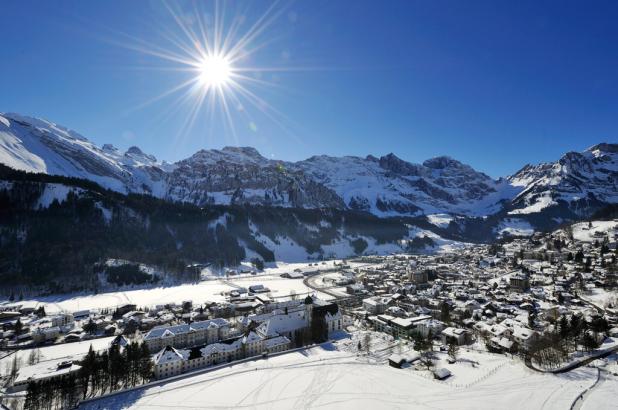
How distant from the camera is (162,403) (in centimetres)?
3134

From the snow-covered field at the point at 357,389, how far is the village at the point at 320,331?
2.32m

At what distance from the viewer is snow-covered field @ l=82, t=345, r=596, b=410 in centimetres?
3078

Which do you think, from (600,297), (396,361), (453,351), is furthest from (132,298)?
(600,297)

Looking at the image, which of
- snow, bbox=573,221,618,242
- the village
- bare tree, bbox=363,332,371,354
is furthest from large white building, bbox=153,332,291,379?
snow, bbox=573,221,618,242

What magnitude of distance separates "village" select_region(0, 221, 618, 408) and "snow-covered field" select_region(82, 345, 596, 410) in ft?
7.61

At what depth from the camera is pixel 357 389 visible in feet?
110

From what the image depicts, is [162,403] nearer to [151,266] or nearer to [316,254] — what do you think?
[151,266]

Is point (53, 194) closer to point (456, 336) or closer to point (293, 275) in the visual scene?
point (293, 275)

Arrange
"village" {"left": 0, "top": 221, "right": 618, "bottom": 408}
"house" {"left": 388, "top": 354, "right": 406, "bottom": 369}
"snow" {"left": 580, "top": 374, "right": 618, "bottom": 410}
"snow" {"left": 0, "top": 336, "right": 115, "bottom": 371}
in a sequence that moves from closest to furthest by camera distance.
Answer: "snow" {"left": 580, "top": 374, "right": 618, "bottom": 410} → "village" {"left": 0, "top": 221, "right": 618, "bottom": 408} → "house" {"left": 388, "top": 354, "right": 406, "bottom": 369} → "snow" {"left": 0, "top": 336, "right": 115, "bottom": 371}

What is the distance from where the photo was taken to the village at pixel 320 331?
3734 cm

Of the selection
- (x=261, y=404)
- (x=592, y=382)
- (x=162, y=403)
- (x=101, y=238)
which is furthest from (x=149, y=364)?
(x=101, y=238)

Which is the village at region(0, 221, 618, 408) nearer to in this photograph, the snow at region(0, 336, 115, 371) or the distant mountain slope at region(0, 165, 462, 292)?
the snow at region(0, 336, 115, 371)

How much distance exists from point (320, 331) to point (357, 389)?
17.0 meters

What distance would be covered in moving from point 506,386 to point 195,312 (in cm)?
5519
